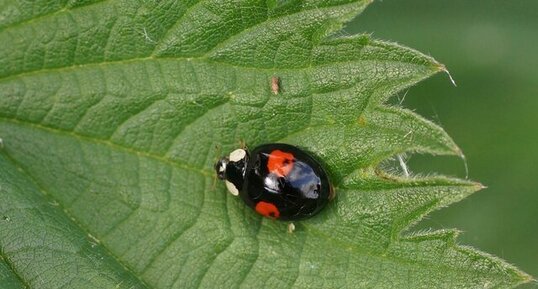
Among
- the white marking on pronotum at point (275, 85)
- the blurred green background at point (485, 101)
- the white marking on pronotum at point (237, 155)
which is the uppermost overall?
A: the white marking on pronotum at point (275, 85)

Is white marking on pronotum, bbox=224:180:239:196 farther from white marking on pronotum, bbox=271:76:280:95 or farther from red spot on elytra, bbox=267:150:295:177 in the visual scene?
white marking on pronotum, bbox=271:76:280:95

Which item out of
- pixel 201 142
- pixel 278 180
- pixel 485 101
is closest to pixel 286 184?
pixel 278 180

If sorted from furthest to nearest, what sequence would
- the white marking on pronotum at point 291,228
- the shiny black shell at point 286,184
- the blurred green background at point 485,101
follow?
the blurred green background at point 485,101 < the white marking on pronotum at point 291,228 < the shiny black shell at point 286,184

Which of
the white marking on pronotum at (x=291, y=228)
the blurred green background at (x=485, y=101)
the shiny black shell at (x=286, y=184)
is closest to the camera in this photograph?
the shiny black shell at (x=286, y=184)

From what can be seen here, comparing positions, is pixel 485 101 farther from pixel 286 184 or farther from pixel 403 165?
pixel 286 184

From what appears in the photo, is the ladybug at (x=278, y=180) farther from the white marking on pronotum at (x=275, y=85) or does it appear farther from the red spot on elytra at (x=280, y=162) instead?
the white marking on pronotum at (x=275, y=85)

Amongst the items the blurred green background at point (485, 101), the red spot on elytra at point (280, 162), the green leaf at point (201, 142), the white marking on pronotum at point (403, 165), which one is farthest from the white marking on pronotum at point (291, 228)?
the blurred green background at point (485, 101)

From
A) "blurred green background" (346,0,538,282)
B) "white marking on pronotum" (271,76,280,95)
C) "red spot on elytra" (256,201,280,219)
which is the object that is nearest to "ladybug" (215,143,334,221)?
"red spot on elytra" (256,201,280,219)
